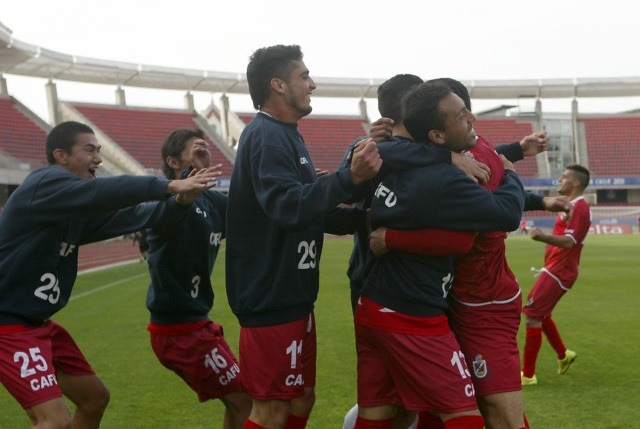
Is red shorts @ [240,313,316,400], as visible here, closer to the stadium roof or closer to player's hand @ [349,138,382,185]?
player's hand @ [349,138,382,185]

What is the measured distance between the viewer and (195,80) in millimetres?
54938

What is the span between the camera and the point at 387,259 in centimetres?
400

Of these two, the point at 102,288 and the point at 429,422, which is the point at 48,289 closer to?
the point at 429,422

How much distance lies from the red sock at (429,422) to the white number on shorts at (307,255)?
1.10 meters

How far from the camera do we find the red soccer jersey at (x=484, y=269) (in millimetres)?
4254

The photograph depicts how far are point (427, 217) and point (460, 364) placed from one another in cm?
69

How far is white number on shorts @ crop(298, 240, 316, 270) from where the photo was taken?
4.15 meters

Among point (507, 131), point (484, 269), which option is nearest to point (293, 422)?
point (484, 269)

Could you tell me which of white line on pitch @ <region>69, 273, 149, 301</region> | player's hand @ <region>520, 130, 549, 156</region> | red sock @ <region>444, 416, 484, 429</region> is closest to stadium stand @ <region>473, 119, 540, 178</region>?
white line on pitch @ <region>69, 273, 149, 301</region>

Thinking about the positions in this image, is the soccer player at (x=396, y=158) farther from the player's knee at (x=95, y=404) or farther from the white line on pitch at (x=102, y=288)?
the white line on pitch at (x=102, y=288)

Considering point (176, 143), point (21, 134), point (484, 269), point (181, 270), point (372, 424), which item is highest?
point (176, 143)

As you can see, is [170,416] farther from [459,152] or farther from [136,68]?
[136,68]

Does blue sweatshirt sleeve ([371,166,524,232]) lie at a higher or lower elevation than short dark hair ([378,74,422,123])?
lower

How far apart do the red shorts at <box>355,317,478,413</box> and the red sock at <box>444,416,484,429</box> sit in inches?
1.6
